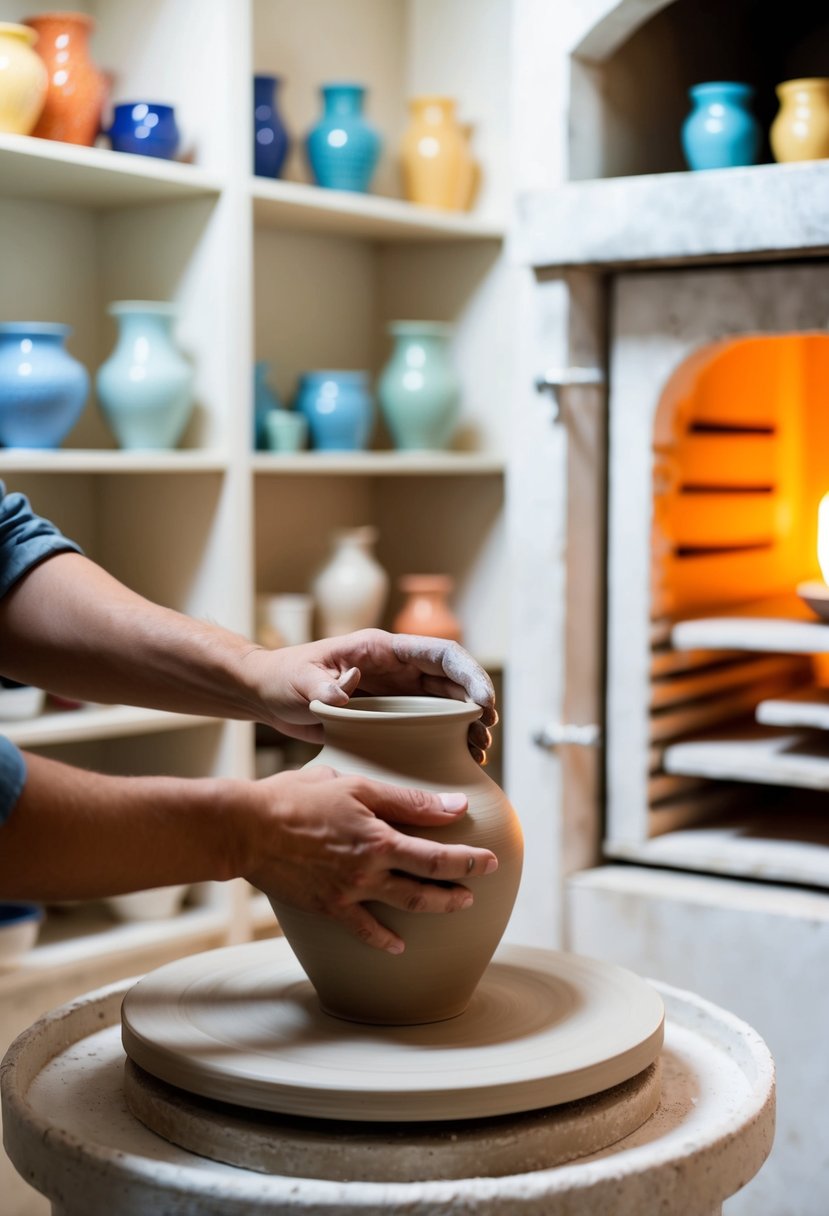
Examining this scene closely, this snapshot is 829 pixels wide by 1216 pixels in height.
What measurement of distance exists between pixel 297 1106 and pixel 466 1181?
0.16 meters

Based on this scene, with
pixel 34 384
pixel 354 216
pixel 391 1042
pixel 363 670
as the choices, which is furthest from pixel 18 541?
pixel 354 216

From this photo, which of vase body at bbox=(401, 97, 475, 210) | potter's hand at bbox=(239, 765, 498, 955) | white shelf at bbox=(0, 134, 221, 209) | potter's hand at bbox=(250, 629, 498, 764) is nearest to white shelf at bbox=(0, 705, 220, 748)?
potter's hand at bbox=(250, 629, 498, 764)

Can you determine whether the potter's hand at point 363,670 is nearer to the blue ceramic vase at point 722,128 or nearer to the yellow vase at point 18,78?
the yellow vase at point 18,78

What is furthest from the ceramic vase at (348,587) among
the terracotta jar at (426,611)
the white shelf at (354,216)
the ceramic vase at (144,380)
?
the white shelf at (354,216)

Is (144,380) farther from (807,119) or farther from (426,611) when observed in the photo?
(807,119)

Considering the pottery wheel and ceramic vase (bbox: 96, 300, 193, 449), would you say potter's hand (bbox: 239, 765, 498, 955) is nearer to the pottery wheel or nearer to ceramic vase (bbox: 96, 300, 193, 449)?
the pottery wheel

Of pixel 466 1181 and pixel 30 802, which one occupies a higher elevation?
pixel 30 802

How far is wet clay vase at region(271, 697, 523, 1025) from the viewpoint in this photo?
1.31 m

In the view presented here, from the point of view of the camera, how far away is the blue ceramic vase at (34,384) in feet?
7.55

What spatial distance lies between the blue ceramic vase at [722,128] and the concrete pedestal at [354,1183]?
5.02ft

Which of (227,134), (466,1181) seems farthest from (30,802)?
(227,134)

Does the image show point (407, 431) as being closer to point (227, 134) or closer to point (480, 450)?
point (480, 450)

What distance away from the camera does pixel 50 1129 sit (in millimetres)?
1202

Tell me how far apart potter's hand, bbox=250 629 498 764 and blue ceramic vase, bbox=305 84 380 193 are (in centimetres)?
151
